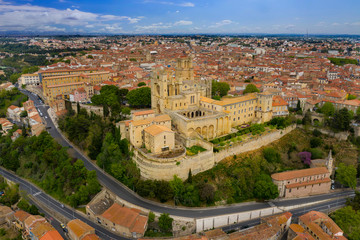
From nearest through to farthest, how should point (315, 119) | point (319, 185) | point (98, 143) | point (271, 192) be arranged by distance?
point (271, 192), point (319, 185), point (98, 143), point (315, 119)

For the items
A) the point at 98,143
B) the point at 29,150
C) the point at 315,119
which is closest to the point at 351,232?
the point at 315,119

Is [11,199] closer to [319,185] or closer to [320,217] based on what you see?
[320,217]

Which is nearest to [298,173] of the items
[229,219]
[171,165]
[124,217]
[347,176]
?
[347,176]

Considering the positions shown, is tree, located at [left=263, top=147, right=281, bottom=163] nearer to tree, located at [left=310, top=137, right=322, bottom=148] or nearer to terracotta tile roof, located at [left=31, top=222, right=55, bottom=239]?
tree, located at [left=310, top=137, right=322, bottom=148]

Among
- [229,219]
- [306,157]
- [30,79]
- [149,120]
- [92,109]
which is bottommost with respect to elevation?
[229,219]

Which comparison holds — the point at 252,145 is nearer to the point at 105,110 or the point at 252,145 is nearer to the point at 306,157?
the point at 306,157

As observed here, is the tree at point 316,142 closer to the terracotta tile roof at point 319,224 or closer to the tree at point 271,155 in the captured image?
the tree at point 271,155
